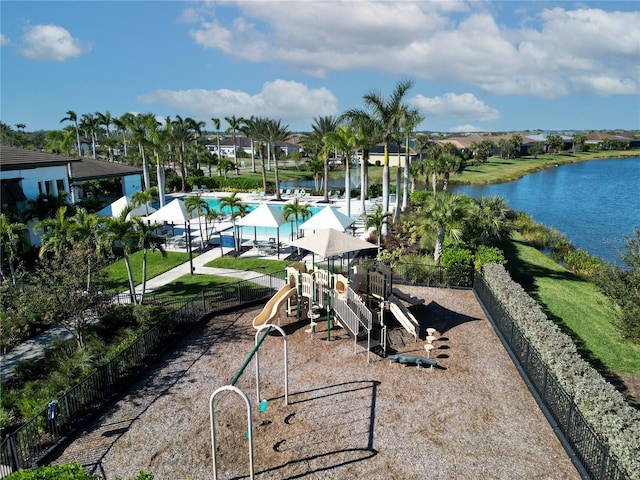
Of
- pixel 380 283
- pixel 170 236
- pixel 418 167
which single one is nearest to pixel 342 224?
pixel 380 283

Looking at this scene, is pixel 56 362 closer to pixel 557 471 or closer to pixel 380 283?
pixel 380 283

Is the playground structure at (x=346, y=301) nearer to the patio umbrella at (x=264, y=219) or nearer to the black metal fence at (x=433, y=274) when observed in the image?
the black metal fence at (x=433, y=274)

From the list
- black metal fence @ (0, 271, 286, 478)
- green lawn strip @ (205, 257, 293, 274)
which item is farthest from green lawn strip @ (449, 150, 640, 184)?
black metal fence @ (0, 271, 286, 478)

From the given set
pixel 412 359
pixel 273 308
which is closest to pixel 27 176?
pixel 273 308

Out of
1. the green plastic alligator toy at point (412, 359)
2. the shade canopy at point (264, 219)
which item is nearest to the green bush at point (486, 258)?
the green plastic alligator toy at point (412, 359)

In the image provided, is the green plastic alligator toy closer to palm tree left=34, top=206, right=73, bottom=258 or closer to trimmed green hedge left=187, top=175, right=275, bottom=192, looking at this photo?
palm tree left=34, top=206, right=73, bottom=258

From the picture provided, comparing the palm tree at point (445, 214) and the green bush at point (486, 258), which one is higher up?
the palm tree at point (445, 214)

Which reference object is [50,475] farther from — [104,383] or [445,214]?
[445,214]
